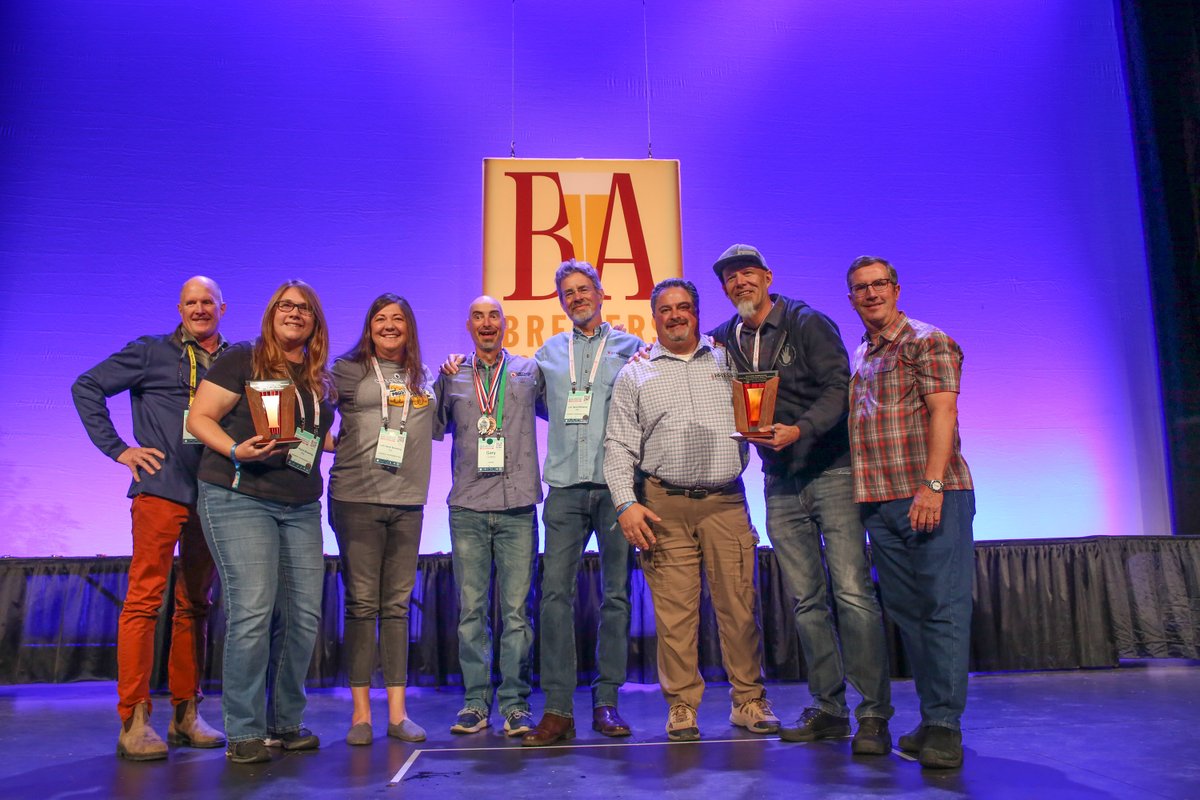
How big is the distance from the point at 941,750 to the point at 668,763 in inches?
29.0

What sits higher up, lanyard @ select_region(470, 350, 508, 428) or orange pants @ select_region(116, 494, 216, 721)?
lanyard @ select_region(470, 350, 508, 428)

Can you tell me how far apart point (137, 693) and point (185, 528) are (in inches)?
21.1

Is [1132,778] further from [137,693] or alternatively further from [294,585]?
[137,693]

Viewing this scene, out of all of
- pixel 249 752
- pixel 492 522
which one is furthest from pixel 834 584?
pixel 249 752

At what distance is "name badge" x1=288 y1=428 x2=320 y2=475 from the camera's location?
2535mm

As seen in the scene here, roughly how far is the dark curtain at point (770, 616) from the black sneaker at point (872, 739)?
1.58 metres

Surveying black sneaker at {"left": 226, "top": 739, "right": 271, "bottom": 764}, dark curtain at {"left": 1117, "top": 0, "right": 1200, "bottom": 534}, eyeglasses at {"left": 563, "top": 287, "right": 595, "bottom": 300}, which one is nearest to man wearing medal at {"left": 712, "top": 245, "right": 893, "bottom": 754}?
eyeglasses at {"left": 563, "top": 287, "right": 595, "bottom": 300}

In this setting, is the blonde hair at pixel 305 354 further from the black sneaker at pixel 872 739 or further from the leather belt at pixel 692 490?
the black sneaker at pixel 872 739

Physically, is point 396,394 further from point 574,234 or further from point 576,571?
point 574,234

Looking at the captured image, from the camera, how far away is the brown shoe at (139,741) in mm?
2604

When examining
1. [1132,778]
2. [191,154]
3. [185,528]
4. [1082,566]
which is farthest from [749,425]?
[191,154]

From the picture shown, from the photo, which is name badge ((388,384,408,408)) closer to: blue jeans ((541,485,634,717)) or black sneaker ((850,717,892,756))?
blue jeans ((541,485,634,717))

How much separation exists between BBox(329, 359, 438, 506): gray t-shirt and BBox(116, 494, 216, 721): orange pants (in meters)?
0.52

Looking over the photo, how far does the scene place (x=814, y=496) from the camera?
2758 millimetres
